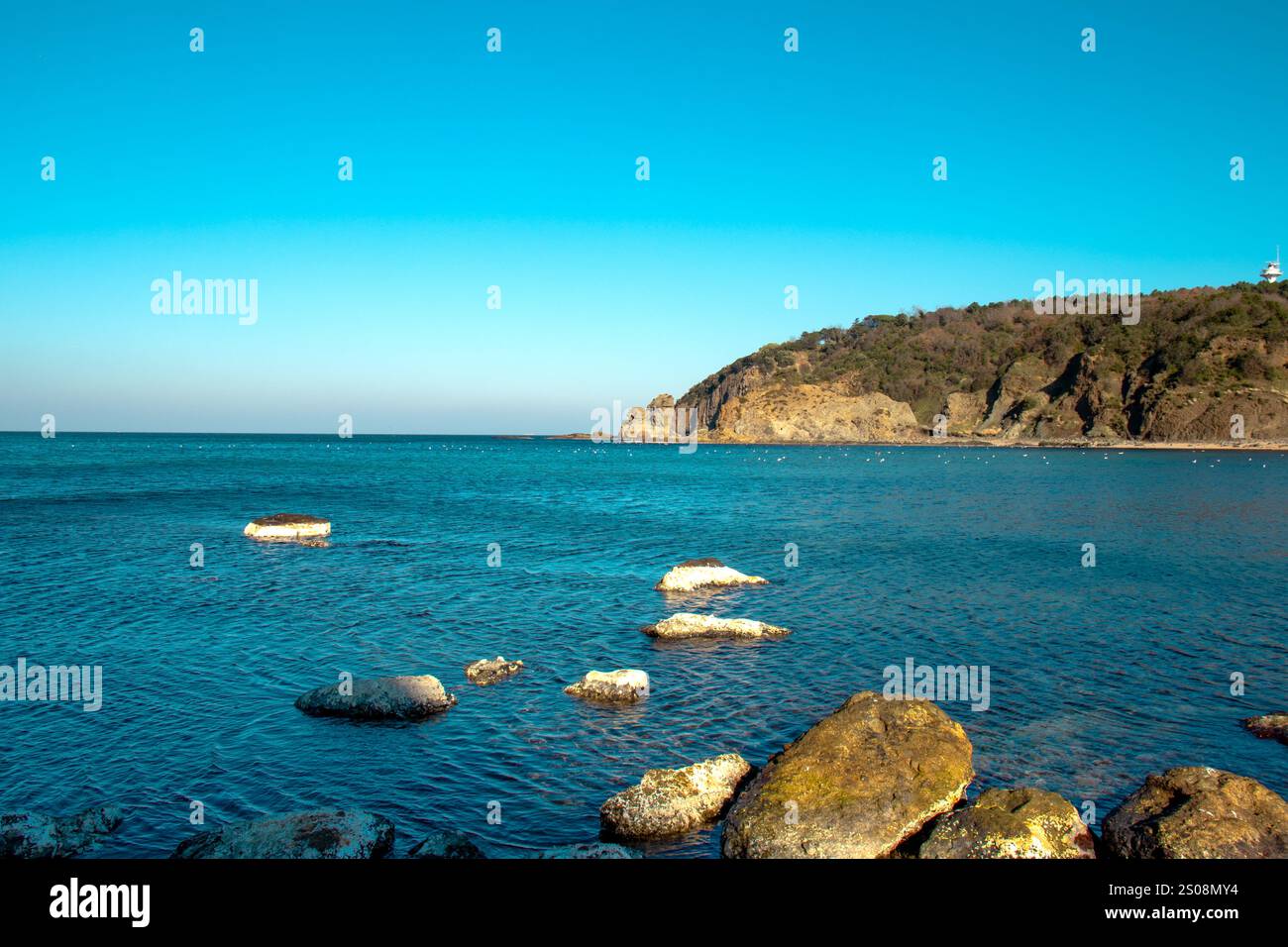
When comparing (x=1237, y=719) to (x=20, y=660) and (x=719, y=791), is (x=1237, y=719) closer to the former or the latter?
(x=719, y=791)

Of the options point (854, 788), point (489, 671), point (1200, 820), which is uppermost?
point (1200, 820)

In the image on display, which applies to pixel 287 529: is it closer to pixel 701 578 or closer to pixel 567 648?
pixel 701 578

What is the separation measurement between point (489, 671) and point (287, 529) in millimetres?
30684

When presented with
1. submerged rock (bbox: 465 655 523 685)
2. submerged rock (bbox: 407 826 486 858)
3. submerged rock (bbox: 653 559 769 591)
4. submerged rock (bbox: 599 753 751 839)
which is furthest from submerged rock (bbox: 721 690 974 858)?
submerged rock (bbox: 653 559 769 591)

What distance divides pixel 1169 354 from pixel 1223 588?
171293 millimetres

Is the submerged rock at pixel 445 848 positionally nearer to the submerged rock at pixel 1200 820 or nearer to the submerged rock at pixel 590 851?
the submerged rock at pixel 590 851

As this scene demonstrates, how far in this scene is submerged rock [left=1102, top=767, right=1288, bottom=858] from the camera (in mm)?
10570

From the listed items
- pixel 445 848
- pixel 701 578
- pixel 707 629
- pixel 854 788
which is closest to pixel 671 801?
pixel 854 788

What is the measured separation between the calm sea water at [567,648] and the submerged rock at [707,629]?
0.96 m

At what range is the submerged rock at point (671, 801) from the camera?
42.0ft

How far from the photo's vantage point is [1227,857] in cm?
1042

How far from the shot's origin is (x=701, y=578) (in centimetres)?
3378

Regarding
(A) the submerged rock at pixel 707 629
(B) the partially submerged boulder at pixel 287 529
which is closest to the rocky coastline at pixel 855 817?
(A) the submerged rock at pixel 707 629
